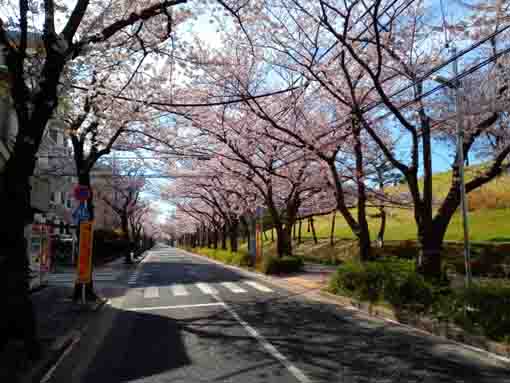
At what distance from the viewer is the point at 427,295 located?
8.59 meters

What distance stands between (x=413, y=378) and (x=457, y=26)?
7575 mm

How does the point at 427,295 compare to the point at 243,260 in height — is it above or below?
above

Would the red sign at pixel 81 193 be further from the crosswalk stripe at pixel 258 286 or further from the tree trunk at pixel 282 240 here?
the tree trunk at pixel 282 240

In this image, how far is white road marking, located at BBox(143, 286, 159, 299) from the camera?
13.4m

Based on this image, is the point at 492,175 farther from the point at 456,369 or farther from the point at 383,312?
the point at 456,369

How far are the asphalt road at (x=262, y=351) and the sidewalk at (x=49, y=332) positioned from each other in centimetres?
22

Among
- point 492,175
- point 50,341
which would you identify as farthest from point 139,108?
point 492,175

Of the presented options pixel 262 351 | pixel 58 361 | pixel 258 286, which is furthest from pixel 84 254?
pixel 258 286

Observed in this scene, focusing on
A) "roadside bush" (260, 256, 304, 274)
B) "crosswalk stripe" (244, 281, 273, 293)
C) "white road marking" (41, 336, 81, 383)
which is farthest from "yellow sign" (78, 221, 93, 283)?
"roadside bush" (260, 256, 304, 274)

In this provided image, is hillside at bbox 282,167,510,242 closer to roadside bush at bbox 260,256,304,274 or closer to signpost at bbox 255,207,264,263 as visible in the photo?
signpost at bbox 255,207,264,263

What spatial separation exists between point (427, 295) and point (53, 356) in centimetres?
711

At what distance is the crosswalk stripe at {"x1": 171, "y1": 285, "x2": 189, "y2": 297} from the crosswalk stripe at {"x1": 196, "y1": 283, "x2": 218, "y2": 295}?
2.02 ft

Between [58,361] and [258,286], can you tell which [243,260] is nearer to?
[258,286]

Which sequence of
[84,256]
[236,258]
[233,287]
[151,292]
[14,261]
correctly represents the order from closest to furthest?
[14,261] → [84,256] → [151,292] → [233,287] → [236,258]
